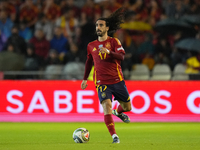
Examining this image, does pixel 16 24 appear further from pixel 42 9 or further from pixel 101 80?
pixel 101 80

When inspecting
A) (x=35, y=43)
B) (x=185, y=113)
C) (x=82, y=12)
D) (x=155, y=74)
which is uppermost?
(x=82, y=12)

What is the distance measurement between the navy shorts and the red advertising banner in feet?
15.7

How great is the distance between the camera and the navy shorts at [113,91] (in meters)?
7.46

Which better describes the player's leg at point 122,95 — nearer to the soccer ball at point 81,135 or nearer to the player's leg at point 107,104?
the player's leg at point 107,104

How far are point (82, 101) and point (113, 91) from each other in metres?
5.29

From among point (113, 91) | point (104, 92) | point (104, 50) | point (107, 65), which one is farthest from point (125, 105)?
point (104, 50)

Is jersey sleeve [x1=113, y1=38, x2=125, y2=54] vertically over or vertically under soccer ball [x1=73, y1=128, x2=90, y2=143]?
over

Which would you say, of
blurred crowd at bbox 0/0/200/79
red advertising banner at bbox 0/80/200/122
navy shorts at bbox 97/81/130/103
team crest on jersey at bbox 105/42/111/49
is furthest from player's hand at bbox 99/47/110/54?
blurred crowd at bbox 0/0/200/79

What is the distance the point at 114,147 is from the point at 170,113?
6436 mm

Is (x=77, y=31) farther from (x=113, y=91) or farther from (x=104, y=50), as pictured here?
(x=104, y=50)

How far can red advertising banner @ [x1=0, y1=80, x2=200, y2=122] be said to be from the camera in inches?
500

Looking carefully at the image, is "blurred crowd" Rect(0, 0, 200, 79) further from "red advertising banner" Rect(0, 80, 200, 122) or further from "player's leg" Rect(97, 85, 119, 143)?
"player's leg" Rect(97, 85, 119, 143)

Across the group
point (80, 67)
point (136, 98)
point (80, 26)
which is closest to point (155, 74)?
point (136, 98)

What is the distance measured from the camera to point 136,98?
503 inches
